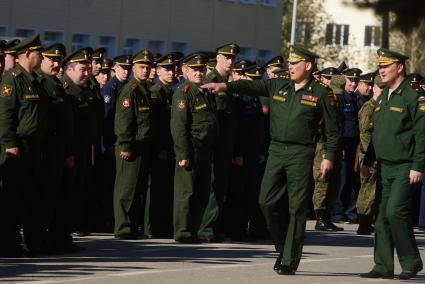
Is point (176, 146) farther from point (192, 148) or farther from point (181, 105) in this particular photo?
point (181, 105)

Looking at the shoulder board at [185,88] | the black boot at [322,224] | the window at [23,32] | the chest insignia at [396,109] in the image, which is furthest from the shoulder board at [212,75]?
the window at [23,32]

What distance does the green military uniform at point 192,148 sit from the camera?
16109 mm

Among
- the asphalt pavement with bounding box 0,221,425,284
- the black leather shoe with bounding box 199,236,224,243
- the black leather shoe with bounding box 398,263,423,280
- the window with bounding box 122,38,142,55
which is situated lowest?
the black leather shoe with bounding box 199,236,224,243

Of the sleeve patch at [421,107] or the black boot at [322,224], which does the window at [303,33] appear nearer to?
the black boot at [322,224]

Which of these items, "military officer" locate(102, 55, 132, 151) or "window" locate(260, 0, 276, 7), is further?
"window" locate(260, 0, 276, 7)

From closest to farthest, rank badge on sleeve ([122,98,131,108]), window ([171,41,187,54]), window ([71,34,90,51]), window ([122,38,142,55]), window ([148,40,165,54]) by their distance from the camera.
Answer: badge on sleeve ([122,98,131,108]) → window ([71,34,90,51]) → window ([122,38,142,55]) → window ([148,40,165,54]) → window ([171,41,187,54])

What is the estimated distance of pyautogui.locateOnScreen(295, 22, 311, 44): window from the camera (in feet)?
193

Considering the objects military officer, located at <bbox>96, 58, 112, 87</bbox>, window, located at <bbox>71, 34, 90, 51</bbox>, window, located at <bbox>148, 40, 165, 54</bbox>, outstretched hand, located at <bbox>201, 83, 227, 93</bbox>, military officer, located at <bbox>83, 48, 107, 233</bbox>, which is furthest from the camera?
window, located at <bbox>148, 40, 165, 54</bbox>

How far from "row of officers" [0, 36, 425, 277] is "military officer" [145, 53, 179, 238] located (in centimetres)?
2

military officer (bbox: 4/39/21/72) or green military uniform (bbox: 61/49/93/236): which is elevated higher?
military officer (bbox: 4/39/21/72)

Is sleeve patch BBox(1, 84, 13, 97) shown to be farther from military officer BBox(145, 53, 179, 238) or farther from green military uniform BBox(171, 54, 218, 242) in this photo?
military officer BBox(145, 53, 179, 238)

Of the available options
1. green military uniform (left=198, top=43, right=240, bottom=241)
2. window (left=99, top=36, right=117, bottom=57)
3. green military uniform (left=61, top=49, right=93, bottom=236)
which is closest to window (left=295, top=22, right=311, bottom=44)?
window (left=99, top=36, right=117, bottom=57)

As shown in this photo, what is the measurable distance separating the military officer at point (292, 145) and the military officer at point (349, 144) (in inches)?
246

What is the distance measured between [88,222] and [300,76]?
4.58 m
